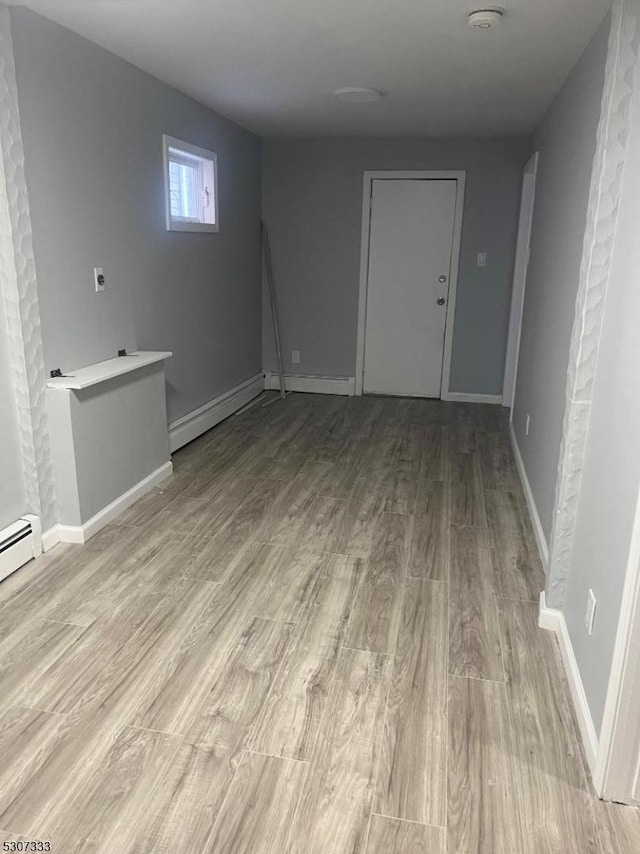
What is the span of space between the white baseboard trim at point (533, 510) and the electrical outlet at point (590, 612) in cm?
60

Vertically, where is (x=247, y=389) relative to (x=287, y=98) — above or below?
below

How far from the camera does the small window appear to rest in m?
3.86

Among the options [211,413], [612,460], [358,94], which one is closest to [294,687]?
[612,460]

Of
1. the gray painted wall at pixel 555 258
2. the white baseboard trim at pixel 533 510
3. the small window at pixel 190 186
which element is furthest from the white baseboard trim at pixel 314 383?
the gray painted wall at pixel 555 258

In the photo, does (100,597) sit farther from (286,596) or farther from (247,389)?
(247,389)

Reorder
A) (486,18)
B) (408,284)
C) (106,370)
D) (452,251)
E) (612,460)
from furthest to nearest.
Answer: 1. (408,284)
2. (452,251)
3. (106,370)
4. (486,18)
5. (612,460)

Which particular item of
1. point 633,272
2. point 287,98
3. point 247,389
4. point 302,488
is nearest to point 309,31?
point 287,98

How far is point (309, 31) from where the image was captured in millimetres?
2668

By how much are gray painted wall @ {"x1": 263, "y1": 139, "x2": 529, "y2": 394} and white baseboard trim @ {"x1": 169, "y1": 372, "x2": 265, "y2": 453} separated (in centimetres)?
49

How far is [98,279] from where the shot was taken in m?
3.12

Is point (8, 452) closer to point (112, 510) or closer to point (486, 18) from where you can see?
point (112, 510)

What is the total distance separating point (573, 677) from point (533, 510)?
50.1 inches

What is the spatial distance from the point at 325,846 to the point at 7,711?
1020 mm

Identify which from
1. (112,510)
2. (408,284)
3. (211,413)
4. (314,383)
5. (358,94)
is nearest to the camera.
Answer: (112,510)
